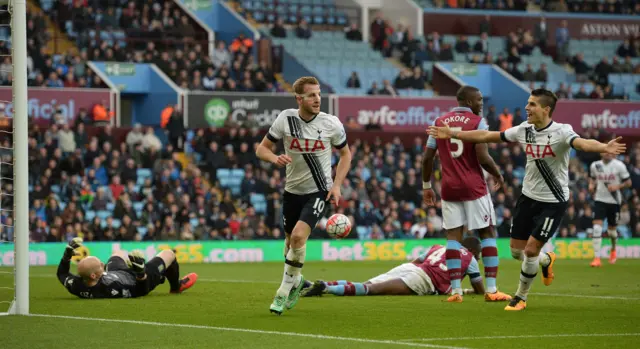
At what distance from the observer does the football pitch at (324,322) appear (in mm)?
9031

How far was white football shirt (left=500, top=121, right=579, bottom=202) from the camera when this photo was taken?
11.8m

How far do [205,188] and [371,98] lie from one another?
7591 millimetres

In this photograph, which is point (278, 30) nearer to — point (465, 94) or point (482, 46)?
point (482, 46)

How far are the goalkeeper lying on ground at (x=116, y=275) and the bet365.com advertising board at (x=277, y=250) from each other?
37.3 ft

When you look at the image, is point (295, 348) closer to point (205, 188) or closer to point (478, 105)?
point (478, 105)

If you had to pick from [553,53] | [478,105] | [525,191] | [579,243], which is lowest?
[579,243]

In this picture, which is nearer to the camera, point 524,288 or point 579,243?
point 524,288

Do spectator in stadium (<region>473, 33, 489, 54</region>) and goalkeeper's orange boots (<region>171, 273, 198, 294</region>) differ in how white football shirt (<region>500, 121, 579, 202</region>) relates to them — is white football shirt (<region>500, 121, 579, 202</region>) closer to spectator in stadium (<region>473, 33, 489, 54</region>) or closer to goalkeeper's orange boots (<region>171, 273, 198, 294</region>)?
goalkeeper's orange boots (<region>171, 273, 198, 294</region>)

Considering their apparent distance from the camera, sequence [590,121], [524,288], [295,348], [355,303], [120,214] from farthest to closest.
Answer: [590,121], [120,214], [355,303], [524,288], [295,348]

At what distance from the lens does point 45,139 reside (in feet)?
94.1

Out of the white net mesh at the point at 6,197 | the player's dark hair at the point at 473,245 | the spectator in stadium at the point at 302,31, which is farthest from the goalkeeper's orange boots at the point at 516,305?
the spectator in stadium at the point at 302,31

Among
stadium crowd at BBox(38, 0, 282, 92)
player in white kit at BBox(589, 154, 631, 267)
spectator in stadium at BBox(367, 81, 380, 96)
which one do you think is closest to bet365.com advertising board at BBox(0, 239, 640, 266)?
player in white kit at BBox(589, 154, 631, 267)

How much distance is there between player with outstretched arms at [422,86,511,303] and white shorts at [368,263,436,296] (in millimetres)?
716

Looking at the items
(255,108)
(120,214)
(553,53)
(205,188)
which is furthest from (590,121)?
(120,214)
